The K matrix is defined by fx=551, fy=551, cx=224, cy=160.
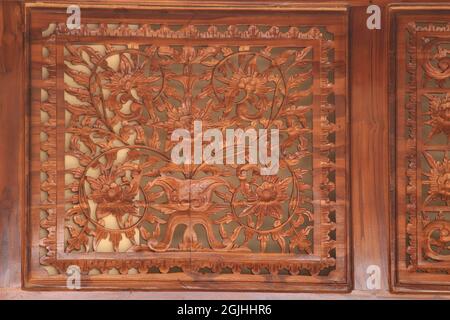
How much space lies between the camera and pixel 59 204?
1837 mm

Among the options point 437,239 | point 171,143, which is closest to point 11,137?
point 171,143

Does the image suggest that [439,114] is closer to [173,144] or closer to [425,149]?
[425,149]

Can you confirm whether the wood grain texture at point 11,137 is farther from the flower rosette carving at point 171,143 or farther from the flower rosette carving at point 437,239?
the flower rosette carving at point 437,239

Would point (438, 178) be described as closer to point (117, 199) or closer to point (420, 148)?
point (420, 148)

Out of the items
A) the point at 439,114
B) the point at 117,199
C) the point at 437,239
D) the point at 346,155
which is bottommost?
the point at 437,239

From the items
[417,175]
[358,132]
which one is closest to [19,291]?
[358,132]

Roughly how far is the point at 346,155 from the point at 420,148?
0.81ft

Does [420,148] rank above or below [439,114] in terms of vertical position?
below

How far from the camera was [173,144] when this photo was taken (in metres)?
1.84

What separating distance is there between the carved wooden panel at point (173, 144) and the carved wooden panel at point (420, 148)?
19 cm

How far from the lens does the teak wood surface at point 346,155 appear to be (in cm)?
182

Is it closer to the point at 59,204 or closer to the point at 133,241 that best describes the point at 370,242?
the point at 133,241

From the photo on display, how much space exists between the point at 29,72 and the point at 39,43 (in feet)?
0.34

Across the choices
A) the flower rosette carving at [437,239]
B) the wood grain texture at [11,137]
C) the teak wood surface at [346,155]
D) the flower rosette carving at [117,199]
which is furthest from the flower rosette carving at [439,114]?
the wood grain texture at [11,137]
